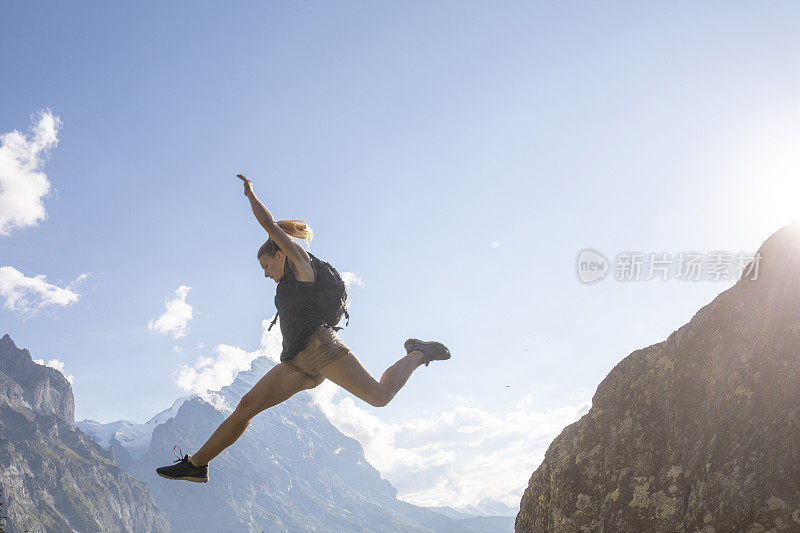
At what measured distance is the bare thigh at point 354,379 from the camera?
5.62 meters

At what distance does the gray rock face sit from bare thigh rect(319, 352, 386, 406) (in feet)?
6.36

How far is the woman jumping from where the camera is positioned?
18.3ft

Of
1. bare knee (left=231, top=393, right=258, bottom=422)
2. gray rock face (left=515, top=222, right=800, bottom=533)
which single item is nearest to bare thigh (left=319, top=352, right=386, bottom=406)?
bare knee (left=231, top=393, right=258, bottom=422)

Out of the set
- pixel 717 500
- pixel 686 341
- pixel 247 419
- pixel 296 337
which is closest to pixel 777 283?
pixel 686 341

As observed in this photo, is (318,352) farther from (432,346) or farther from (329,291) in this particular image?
(432,346)

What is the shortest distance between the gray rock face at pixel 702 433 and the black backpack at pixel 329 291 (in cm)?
278

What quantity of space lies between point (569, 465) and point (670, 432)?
3.38ft

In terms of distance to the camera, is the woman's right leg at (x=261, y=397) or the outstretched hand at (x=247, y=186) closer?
the outstretched hand at (x=247, y=186)

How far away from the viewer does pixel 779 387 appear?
4.07m

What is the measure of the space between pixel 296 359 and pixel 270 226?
1485mm

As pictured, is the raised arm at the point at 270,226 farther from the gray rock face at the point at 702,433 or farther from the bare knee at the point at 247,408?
the gray rock face at the point at 702,433

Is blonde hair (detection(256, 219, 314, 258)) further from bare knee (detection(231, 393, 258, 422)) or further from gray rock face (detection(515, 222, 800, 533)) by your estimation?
gray rock face (detection(515, 222, 800, 533))

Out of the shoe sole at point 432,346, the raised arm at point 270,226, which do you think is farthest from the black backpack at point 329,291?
the shoe sole at point 432,346

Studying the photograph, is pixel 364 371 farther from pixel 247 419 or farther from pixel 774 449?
pixel 774 449
